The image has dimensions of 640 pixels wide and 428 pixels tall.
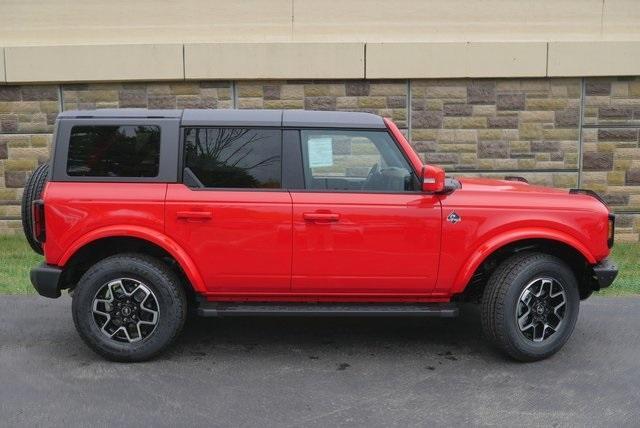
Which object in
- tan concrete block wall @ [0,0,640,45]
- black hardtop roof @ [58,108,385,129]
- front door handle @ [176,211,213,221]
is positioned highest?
tan concrete block wall @ [0,0,640,45]

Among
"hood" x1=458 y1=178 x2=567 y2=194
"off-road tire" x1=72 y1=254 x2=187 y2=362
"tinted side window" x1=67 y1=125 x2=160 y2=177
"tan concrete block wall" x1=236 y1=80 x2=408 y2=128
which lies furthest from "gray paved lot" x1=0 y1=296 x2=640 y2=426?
"tan concrete block wall" x1=236 y1=80 x2=408 y2=128

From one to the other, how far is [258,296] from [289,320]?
1.05 m

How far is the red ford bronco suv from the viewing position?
4.21m

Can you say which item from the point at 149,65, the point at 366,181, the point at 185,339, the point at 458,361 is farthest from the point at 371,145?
the point at 149,65

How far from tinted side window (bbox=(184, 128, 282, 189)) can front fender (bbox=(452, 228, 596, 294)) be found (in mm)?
1474

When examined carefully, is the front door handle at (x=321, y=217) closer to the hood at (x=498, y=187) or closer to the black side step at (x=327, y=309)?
the black side step at (x=327, y=309)

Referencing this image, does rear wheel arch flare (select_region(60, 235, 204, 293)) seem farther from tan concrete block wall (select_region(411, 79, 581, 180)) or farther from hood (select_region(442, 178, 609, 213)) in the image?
tan concrete block wall (select_region(411, 79, 581, 180))

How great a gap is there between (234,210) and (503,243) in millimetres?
1923

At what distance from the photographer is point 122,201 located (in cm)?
419

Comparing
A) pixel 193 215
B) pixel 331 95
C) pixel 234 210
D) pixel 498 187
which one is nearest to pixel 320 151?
pixel 234 210

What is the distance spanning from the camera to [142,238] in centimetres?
421

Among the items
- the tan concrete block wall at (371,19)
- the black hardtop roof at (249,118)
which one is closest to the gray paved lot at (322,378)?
the black hardtop roof at (249,118)

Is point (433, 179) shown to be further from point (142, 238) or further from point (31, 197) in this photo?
point (31, 197)

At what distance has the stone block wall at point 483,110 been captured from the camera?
8469 millimetres
